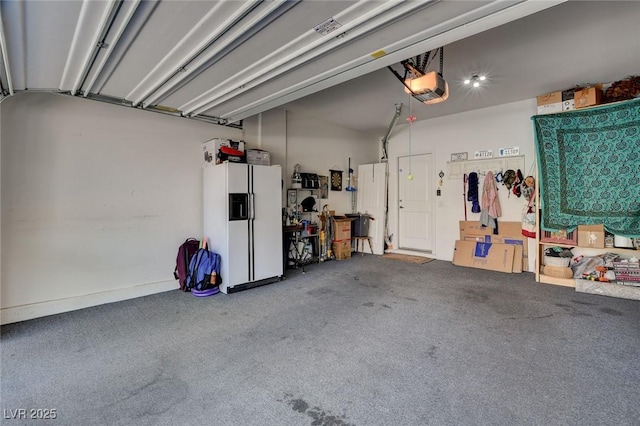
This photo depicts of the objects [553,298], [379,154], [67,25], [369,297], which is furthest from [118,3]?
[379,154]

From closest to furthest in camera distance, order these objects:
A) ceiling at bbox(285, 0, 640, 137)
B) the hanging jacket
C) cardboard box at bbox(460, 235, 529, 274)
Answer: ceiling at bbox(285, 0, 640, 137) < cardboard box at bbox(460, 235, 529, 274) < the hanging jacket

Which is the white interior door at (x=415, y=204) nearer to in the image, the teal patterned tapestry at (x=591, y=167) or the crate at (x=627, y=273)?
the teal patterned tapestry at (x=591, y=167)

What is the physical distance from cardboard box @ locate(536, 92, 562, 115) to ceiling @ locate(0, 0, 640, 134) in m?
0.24

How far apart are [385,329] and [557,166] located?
12.4 ft

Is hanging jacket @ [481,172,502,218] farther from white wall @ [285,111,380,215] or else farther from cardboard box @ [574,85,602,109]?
white wall @ [285,111,380,215]

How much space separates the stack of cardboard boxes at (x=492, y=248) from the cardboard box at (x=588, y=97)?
2.10 metres

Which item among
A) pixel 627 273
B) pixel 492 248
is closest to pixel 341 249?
pixel 492 248

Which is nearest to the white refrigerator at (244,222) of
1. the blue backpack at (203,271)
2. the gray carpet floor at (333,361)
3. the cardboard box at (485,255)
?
the blue backpack at (203,271)

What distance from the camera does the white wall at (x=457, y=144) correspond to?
17.3 feet

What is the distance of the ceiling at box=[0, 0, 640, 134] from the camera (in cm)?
196

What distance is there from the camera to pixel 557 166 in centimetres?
445

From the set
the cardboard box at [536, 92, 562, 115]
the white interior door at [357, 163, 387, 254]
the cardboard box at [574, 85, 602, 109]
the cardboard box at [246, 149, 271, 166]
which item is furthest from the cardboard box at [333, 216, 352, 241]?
the cardboard box at [574, 85, 602, 109]

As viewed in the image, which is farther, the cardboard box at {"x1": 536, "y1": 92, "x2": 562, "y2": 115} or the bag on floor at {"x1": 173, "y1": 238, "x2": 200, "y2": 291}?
the cardboard box at {"x1": 536, "y1": 92, "x2": 562, "y2": 115}

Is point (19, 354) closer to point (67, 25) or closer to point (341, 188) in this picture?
point (67, 25)
